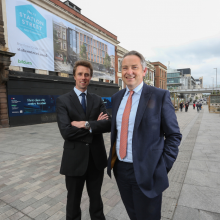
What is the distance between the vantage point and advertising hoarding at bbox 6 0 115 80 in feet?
39.2

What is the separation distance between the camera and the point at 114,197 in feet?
9.88

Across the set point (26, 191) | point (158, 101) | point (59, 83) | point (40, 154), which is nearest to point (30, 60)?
point (59, 83)

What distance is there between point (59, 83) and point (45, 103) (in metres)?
2.39

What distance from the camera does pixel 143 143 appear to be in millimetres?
1552

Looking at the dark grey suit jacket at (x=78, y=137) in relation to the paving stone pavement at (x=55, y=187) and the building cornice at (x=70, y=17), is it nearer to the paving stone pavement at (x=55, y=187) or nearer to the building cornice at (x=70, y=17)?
the paving stone pavement at (x=55, y=187)

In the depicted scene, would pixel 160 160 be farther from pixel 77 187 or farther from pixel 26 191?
pixel 26 191

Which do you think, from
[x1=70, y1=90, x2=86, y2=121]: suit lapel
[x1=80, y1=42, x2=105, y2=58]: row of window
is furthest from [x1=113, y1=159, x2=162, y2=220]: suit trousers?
[x1=80, y1=42, x2=105, y2=58]: row of window

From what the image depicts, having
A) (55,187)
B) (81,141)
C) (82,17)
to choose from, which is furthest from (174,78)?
(81,141)

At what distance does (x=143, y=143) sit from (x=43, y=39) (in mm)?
14860

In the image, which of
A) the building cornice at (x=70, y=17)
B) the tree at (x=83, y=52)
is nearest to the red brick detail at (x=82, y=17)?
the building cornice at (x=70, y=17)

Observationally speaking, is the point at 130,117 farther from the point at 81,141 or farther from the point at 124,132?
the point at 81,141

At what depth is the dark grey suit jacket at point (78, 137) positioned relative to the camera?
6.30 feet

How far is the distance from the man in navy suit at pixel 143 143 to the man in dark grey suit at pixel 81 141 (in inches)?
13.8

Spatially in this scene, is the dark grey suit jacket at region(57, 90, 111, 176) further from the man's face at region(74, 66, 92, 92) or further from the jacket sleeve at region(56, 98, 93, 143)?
the man's face at region(74, 66, 92, 92)
